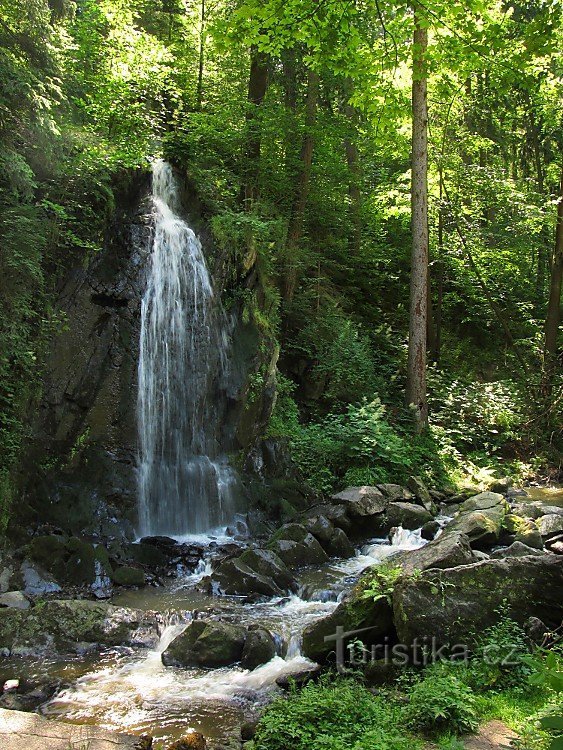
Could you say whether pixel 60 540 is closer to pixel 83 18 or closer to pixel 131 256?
pixel 131 256

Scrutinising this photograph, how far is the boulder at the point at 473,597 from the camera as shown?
5.03 meters

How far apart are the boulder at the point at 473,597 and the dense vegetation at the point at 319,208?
4.99m

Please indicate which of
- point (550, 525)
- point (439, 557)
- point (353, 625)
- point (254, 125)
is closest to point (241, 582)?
point (353, 625)

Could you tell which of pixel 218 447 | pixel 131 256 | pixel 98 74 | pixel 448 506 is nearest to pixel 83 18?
pixel 98 74

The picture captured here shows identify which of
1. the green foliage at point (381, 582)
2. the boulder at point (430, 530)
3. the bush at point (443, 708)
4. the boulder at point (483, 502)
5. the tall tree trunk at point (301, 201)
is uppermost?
the tall tree trunk at point (301, 201)

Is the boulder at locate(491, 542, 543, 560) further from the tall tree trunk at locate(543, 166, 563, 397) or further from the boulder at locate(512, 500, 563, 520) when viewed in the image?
the tall tree trunk at locate(543, 166, 563, 397)

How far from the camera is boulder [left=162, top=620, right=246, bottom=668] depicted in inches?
236

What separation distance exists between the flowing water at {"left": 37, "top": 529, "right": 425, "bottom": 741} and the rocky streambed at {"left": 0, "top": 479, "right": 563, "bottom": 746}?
16 mm

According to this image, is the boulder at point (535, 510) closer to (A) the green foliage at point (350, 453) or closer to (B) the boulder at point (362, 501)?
(B) the boulder at point (362, 501)

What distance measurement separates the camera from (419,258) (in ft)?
45.7

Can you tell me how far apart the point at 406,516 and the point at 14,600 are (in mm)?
6423

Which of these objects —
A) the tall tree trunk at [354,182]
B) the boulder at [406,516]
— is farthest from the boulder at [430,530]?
the tall tree trunk at [354,182]

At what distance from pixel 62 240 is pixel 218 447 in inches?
186

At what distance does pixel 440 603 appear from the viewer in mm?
5078
